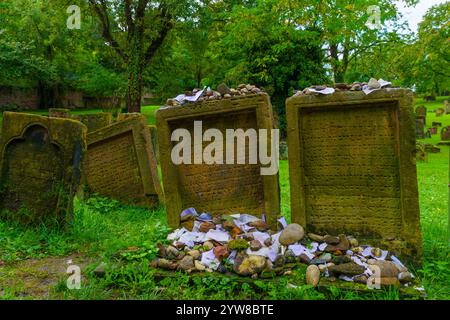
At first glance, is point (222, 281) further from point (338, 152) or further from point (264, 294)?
point (338, 152)

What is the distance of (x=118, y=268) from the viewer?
3461mm

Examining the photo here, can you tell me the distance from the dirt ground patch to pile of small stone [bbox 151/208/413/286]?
0.85 meters

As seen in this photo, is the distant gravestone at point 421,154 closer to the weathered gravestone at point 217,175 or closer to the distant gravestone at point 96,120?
the distant gravestone at point 96,120

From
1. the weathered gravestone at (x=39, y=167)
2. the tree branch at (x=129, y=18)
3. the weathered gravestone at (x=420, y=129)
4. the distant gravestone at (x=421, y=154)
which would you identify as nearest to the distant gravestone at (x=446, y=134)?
the weathered gravestone at (x=420, y=129)

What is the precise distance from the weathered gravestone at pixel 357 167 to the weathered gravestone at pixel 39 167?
244 centimetres

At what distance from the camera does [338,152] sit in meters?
3.96

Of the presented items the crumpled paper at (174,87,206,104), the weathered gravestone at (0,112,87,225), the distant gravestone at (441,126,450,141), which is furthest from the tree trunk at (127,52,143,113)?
the crumpled paper at (174,87,206,104)

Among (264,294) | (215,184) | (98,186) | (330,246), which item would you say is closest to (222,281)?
(264,294)

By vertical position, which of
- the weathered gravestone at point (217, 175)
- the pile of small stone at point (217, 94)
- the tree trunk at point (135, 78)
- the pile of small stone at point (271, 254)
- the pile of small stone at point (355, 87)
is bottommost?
the pile of small stone at point (271, 254)

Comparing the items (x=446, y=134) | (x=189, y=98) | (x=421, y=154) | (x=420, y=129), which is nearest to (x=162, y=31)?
(x=421, y=154)

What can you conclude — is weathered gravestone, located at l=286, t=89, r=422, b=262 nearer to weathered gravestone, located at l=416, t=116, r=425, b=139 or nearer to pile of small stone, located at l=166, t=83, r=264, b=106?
pile of small stone, located at l=166, t=83, r=264, b=106

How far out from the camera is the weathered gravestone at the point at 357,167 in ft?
12.2

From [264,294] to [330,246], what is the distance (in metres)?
0.82
